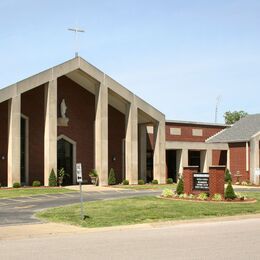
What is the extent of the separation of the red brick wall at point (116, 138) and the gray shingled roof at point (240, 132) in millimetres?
10849

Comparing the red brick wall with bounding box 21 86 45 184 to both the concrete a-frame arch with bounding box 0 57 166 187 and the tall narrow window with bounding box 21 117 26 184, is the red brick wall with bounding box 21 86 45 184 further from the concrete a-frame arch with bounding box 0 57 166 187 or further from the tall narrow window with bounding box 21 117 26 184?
the concrete a-frame arch with bounding box 0 57 166 187

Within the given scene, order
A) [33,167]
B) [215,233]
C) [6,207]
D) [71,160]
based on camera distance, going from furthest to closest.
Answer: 1. [71,160]
2. [33,167]
3. [6,207]
4. [215,233]

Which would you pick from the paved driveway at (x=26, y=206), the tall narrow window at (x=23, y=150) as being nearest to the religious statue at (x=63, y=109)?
the tall narrow window at (x=23, y=150)

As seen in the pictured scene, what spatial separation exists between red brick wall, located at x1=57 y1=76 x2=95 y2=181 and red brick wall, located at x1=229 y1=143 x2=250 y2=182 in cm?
1413

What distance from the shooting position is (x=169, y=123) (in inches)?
1885

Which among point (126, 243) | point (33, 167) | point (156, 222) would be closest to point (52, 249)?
point (126, 243)

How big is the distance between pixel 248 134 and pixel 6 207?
29.4 meters

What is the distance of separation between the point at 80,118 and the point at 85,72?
4.48 m

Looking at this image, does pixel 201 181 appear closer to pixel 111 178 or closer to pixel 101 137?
pixel 101 137

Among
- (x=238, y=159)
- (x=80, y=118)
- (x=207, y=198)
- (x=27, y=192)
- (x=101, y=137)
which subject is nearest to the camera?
(x=207, y=198)

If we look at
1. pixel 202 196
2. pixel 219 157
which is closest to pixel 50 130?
pixel 202 196

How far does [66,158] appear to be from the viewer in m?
41.2

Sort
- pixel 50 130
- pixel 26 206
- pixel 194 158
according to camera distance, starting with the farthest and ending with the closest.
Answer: pixel 194 158, pixel 50 130, pixel 26 206

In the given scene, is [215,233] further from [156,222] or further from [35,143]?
[35,143]
